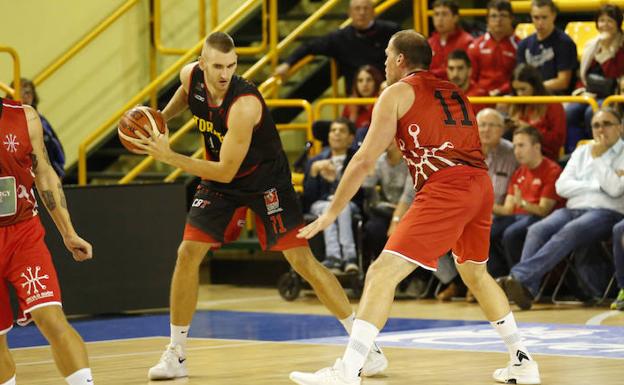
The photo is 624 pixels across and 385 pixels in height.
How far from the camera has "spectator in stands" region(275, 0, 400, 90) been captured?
13602 millimetres

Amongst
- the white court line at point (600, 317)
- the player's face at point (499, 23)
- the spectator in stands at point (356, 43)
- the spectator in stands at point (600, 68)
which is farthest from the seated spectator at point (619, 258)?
the spectator in stands at point (356, 43)

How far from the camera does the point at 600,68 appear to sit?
40.2 ft

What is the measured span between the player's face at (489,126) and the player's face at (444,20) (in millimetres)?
2203

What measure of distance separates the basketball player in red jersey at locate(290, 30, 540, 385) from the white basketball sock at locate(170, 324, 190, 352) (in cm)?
117

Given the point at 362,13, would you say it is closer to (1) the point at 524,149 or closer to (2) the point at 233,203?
(1) the point at 524,149

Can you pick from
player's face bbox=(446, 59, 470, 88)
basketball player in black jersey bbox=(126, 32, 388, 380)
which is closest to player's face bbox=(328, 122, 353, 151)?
player's face bbox=(446, 59, 470, 88)

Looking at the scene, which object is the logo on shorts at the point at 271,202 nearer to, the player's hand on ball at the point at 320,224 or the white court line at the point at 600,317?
the player's hand on ball at the point at 320,224

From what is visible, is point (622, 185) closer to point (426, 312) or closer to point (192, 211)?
point (426, 312)

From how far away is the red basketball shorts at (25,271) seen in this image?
5703 millimetres

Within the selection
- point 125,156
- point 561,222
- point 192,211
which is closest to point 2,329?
point 192,211

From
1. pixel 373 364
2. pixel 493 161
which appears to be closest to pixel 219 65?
pixel 373 364

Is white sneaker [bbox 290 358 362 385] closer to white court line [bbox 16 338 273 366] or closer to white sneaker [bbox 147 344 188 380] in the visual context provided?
white sneaker [bbox 147 344 188 380]

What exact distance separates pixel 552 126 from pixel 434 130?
534 centimetres

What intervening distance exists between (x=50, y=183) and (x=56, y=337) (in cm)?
77
